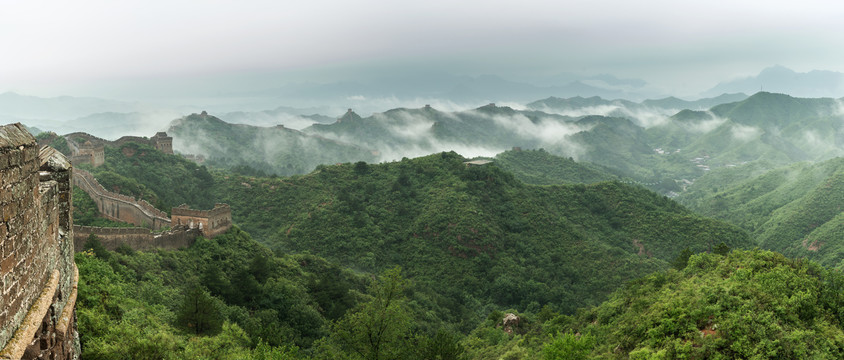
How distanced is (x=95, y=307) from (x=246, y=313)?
15625mm

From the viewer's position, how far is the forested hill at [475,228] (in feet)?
199

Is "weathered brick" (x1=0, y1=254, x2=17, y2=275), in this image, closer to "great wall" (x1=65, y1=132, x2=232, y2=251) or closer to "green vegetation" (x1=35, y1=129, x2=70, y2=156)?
"great wall" (x1=65, y1=132, x2=232, y2=251)

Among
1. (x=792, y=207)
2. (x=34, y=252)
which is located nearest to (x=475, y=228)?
(x=34, y=252)

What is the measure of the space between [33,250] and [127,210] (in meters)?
42.0

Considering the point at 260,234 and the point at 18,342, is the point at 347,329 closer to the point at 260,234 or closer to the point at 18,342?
the point at 18,342

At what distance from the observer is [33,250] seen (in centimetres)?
926

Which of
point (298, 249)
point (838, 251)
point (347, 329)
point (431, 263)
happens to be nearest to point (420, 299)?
point (431, 263)

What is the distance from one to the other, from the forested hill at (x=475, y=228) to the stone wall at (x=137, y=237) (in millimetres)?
22616

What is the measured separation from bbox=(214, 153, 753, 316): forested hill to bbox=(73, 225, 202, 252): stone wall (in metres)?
22.6

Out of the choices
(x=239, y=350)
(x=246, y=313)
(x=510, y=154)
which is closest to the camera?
(x=239, y=350)

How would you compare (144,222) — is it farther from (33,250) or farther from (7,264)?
(7,264)

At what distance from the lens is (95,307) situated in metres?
18.8

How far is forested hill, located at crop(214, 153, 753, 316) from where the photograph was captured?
199ft

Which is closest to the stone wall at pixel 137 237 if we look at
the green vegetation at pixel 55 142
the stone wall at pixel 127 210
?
the stone wall at pixel 127 210
